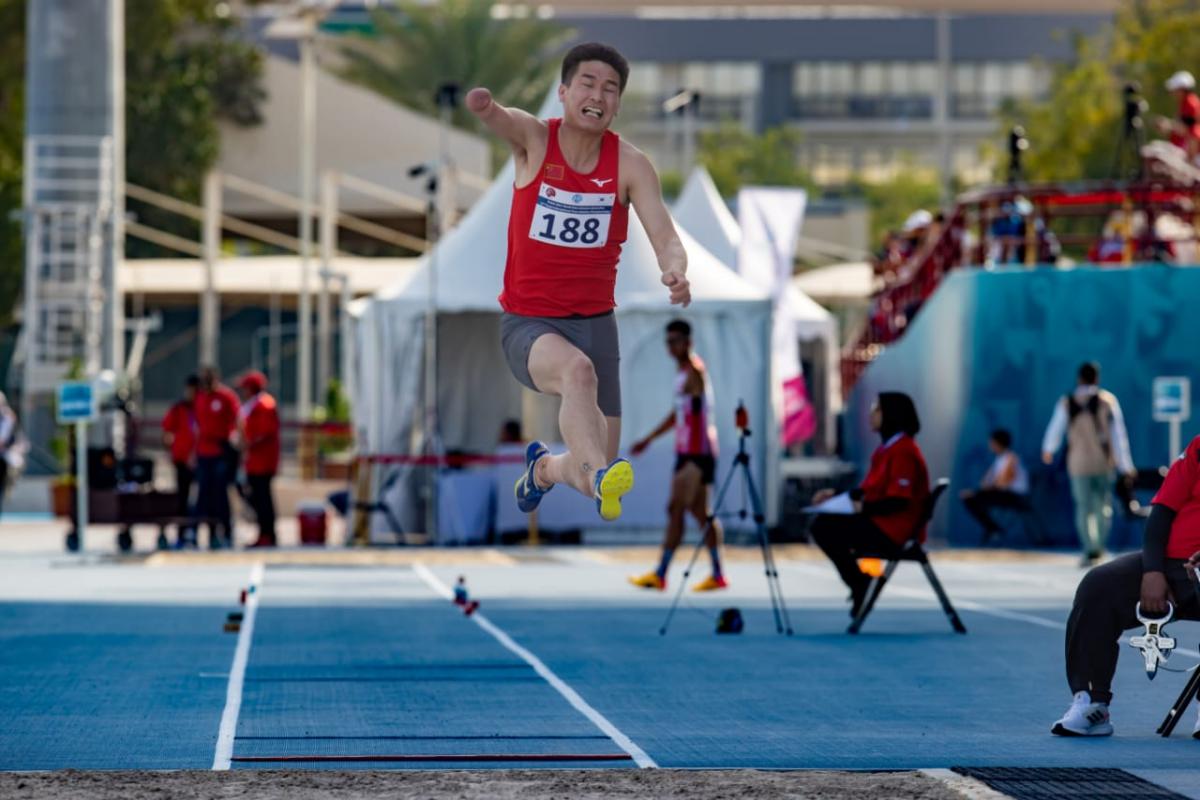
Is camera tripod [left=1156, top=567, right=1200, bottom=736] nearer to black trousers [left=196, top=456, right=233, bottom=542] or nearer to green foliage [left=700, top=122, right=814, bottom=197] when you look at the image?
black trousers [left=196, top=456, right=233, bottom=542]

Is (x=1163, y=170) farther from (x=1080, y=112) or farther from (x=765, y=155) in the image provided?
(x=765, y=155)

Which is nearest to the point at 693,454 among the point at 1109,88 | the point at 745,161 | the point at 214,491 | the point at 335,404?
the point at 214,491

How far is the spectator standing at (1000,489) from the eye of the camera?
26641 millimetres

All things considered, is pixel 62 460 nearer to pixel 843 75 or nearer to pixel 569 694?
pixel 569 694

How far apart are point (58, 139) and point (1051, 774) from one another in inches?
1069

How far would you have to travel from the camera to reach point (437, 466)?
1066 inches

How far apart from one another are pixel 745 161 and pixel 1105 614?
7502cm

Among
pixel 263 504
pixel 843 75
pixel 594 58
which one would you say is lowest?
pixel 263 504

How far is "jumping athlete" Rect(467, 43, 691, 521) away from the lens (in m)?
9.08

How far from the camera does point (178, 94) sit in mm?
57812

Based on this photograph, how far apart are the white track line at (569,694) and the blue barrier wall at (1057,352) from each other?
10.4 meters

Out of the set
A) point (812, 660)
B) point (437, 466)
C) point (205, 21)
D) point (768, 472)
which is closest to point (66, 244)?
point (437, 466)

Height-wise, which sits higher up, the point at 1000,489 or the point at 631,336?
the point at 631,336

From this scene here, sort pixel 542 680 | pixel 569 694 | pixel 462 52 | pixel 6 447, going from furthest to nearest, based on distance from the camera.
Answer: pixel 462 52
pixel 6 447
pixel 542 680
pixel 569 694
